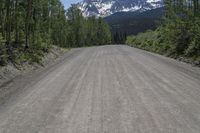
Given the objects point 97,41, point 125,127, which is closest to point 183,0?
point 125,127

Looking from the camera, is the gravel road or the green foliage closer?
the gravel road

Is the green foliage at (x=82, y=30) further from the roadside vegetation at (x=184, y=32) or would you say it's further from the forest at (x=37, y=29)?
the roadside vegetation at (x=184, y=32)

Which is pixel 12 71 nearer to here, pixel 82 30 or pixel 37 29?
pixel 37 29

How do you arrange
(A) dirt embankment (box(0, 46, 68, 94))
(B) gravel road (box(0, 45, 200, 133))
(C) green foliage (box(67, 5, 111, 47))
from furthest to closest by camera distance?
1. (C) green foliage (box(67, 5, 111, 47))
2. (A) dirt embankment (box(0, 46, 68, 94))
3. (B) gravel road (box(0, 45, 200, 133))

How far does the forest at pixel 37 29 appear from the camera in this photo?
2756 centimetres

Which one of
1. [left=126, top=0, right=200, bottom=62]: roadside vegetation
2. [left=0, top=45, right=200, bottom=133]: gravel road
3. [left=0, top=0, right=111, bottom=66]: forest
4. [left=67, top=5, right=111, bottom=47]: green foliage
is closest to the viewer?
[left=0, top=45, right=200, bottom=133]: gravel road

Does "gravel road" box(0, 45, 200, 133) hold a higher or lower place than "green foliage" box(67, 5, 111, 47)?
lower

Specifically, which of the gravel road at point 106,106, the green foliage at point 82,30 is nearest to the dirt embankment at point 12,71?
the gravel road at point 106,106

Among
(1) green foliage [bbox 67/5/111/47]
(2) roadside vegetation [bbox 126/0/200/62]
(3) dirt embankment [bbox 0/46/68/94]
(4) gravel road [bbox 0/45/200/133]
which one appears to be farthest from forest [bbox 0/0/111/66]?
(2) roadside vegetation [bbox 126/0/200/62]

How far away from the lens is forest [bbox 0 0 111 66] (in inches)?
1085

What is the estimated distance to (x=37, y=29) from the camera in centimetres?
4247

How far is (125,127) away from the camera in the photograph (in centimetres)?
782

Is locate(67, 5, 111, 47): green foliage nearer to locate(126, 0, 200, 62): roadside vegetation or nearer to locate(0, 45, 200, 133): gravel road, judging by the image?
locate(126, 0, 200, 62): roadside vegetation

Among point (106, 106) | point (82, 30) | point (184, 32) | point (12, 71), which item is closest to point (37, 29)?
point (184, 32)
